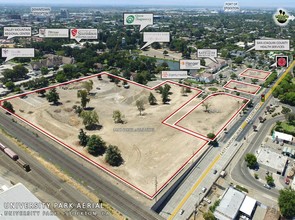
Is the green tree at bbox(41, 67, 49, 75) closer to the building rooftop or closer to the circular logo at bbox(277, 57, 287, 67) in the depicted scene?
the building rooftop

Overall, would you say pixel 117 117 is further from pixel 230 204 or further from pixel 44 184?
pixel 230 204

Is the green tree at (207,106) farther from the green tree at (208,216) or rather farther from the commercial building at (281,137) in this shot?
the green tree at (208,216)

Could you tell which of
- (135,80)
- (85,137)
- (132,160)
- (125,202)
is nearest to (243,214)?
(125,202)

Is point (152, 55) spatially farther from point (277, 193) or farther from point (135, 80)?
point (277, 193)

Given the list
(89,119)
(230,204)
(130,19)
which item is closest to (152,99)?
(89,119)

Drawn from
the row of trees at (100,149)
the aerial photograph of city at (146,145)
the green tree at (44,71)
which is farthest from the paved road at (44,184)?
the green tree at (44,71)

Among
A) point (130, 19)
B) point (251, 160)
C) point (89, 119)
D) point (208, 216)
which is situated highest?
point (130, 19)
